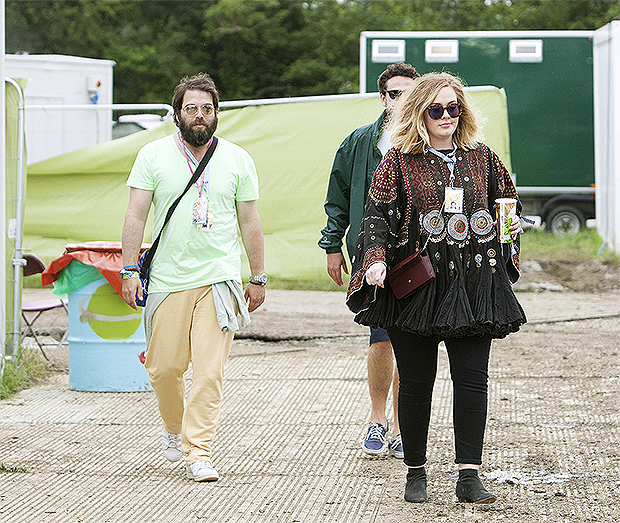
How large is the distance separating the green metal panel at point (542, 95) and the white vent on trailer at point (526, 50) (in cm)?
9

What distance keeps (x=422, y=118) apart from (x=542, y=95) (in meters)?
12.1

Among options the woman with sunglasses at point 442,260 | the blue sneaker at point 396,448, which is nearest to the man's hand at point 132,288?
the woman with sunglasses at point 442,260

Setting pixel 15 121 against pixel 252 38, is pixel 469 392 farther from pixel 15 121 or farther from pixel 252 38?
pixel 252 38

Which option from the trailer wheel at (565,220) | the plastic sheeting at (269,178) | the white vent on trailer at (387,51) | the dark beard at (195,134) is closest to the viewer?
the dark beard at (195,134)

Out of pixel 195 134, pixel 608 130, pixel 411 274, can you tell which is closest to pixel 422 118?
pixel 411 274

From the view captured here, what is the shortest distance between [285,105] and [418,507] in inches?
289

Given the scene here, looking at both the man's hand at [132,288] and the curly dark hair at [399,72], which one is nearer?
the man's hand at [132,288]

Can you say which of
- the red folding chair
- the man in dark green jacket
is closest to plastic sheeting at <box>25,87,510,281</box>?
the red folding chair

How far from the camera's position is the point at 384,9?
36.5 meters

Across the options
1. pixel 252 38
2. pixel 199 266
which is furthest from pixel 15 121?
pixel 252 38

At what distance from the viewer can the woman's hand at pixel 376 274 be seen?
3.80 metres

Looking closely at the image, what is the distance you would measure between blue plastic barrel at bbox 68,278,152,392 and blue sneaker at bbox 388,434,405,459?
7.07 ft

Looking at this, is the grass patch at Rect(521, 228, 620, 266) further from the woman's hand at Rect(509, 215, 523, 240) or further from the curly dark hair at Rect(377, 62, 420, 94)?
the woman's hand at Rect(509, 215, 523, 240)

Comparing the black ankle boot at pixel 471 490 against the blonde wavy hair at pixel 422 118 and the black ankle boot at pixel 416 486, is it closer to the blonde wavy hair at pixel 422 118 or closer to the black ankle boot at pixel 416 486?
the black ankle boot at pixel 416 486
